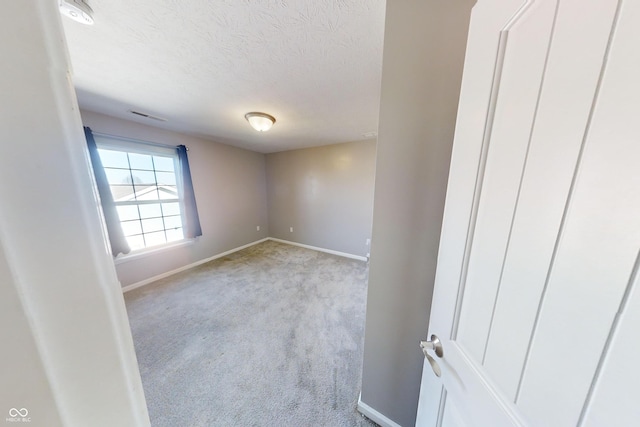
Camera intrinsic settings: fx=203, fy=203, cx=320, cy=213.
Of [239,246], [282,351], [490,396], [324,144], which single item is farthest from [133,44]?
[239,246]

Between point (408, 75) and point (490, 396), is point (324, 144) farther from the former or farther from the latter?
point (490, 396)

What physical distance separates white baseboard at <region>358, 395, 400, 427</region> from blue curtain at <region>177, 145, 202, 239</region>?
3171 mm

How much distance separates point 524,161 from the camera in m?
0.44

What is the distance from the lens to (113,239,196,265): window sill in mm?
2597

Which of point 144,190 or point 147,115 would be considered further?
A: point 144,190

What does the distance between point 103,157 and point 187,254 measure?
5.43 feet

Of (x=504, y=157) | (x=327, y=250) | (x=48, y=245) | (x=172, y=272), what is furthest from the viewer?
(x=327, y=250)

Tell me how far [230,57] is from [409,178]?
1.37m

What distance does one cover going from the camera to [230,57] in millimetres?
1319

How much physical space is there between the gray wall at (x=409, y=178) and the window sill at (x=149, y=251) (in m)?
3.14

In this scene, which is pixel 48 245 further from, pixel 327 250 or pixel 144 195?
pixel 327 250

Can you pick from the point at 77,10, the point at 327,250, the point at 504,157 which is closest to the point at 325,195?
the point at 327,250

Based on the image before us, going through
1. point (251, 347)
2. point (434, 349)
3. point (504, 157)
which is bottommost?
point (251, 347)

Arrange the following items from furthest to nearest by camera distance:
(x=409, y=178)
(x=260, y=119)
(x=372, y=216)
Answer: (x=260, y=119), (x=372, y=216), (x=409, y=178)
